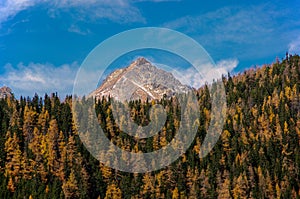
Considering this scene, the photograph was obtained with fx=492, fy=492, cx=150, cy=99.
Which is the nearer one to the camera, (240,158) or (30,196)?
(30,196)

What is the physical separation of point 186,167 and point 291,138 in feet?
146

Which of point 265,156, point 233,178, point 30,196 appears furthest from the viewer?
point 265,156

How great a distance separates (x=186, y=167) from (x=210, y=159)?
1057cm

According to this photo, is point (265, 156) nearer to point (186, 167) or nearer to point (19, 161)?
point (186, 167)

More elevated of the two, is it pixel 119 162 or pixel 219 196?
pixel 119 162

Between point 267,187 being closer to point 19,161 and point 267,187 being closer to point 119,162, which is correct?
point 119,162

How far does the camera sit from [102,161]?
195m

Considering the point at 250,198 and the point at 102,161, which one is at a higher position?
the point at 102,161

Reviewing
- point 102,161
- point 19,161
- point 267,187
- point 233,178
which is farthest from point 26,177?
point 267,187

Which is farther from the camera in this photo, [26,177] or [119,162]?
[119,162]

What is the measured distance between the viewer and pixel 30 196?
159750 mm

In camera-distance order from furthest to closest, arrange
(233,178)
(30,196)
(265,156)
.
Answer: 1. (265,156)
2. (233,178)
3. (30,196)

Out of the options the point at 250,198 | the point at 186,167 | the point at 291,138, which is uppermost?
the point at 291,138

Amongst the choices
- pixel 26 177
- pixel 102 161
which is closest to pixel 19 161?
pixel 26 177
